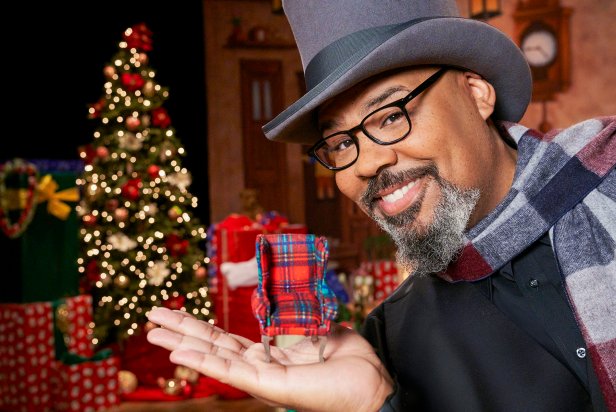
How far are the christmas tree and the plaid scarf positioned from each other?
14.6 feet

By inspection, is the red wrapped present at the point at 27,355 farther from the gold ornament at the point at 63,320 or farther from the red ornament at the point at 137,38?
the red ornament at the point at 137,38

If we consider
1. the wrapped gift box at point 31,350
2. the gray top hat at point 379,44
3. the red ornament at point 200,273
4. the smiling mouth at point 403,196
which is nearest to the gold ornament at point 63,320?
the wrapped gift box at point 31,350

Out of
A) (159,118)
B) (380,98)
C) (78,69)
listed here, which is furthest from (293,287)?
(78,69)

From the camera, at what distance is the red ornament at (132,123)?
572 centimetres

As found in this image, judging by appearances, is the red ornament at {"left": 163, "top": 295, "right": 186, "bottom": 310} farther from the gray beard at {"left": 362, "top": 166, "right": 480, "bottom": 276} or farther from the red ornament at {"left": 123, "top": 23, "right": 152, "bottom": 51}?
the gray beard at {"left": 362, "top": 166, "right": 480, "bottom": 276}

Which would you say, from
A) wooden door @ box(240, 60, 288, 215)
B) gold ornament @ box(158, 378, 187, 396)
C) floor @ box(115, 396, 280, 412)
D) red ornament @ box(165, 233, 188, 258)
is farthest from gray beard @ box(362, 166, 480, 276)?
wooden door @ box(240, 60, 288, 215)

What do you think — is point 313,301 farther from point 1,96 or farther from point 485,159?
point 1,96

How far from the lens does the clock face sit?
6824mm

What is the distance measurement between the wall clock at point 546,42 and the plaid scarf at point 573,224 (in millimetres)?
5609

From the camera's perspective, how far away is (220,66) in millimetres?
9422

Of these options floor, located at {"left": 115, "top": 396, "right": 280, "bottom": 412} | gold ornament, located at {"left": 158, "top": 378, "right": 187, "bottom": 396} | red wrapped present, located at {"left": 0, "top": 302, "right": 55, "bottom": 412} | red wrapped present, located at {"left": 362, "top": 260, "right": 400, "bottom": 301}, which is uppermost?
red wrapped present, located at {"left": 362, "top": 260, "right": 400, "bottom": 301}

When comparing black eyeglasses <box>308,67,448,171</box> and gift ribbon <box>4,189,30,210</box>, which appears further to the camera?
gift ribbon <box>4,189,30,210</box>

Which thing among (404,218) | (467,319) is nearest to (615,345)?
(467,319)

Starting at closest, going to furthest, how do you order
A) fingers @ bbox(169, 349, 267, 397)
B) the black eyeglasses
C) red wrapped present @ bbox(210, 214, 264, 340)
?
fingers @ bbox(169, 349, 267, 397)
the black eyeglasses
red wrapped present @ bbox(210, 214, 264, 340)
